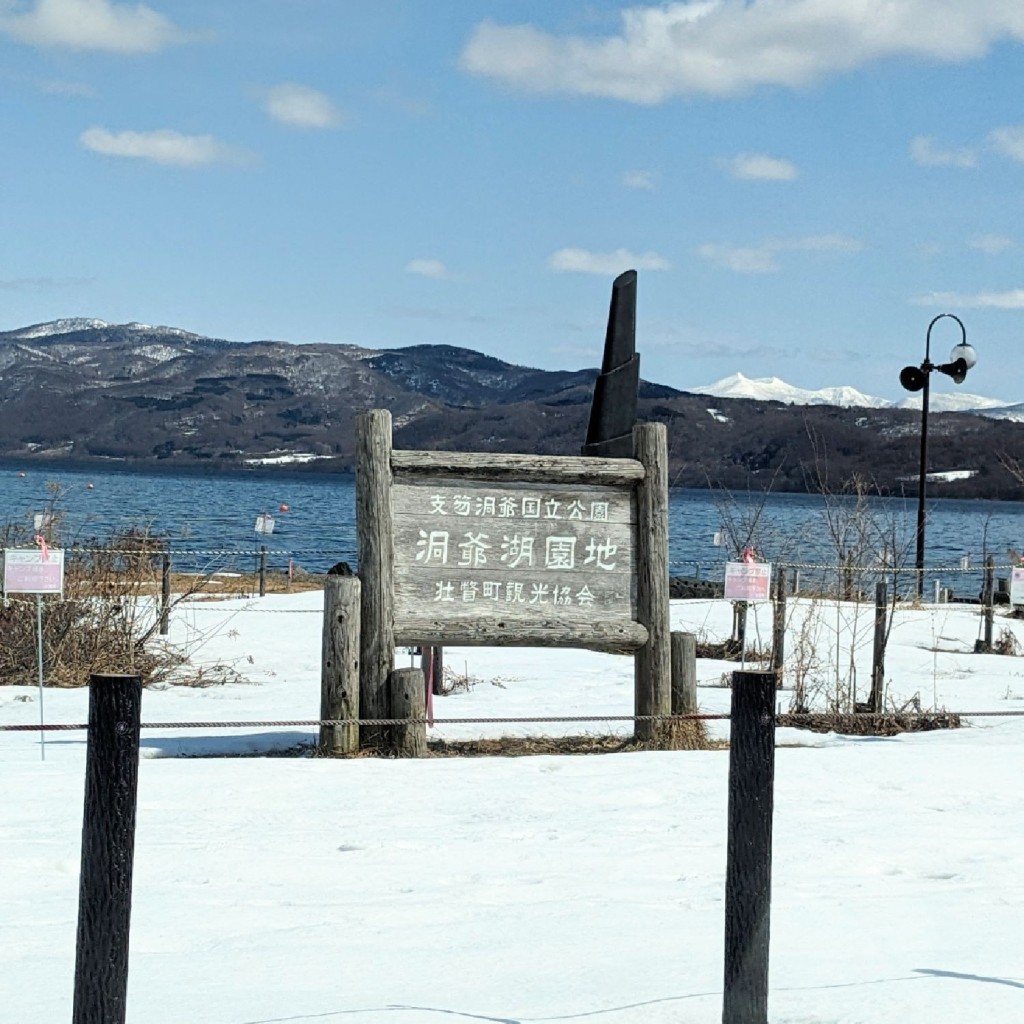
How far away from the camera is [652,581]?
995 cm

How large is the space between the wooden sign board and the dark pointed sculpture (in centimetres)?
66

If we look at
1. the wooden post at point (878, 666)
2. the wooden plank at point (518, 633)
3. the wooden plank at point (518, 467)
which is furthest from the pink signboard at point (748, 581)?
the wooden plank at point (518, 467)

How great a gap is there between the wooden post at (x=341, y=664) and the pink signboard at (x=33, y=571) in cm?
185

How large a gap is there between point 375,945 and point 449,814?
7.94 ft

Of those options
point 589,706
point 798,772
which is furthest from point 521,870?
point 589,706

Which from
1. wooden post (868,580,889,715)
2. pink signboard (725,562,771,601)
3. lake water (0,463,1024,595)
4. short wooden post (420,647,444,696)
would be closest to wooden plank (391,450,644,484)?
pink signboard (725,562,771,601)

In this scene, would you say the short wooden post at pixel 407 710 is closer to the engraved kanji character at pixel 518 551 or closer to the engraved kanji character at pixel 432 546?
the engraved kanji character at pixel 432 546

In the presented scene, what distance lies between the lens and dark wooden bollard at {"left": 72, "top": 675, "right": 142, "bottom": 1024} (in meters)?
3.65

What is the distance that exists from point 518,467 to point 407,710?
69.6 inches

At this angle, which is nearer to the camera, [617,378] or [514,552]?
[514,552]

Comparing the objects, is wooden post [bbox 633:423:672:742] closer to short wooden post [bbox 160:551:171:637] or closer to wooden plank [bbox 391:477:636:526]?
wooden plank [bbox 391:477:636:526]

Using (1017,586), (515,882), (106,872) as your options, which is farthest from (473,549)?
(106,872)

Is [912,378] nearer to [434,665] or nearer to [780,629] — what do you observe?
[780,629]

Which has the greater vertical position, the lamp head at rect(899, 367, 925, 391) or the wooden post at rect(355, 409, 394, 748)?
the lamp head at rect(899, 367, 925, 391)
